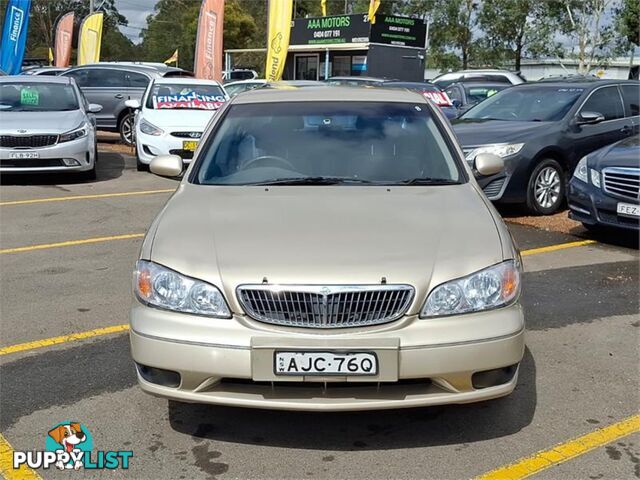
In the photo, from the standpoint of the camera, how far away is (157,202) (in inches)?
397

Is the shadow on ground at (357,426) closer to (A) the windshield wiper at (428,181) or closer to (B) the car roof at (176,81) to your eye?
(A) the windshield wiper at (428,181)

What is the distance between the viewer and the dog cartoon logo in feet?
10.9

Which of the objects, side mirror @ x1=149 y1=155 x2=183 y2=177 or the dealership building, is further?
the dealership building

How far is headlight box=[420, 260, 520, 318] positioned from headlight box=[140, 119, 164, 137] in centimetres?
954

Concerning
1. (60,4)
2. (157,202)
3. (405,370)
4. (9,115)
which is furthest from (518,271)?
(60,4)

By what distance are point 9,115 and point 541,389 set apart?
9.71 meters

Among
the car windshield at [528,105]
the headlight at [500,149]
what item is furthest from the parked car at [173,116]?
the headlight at [500,149]

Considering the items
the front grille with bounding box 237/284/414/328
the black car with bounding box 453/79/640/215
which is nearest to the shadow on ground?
the front grille with bounding box 237/284/414/328

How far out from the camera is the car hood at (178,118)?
12156 millimetres

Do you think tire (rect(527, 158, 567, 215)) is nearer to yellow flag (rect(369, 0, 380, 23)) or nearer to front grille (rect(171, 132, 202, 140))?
front grille (rect(171, 132, 202, 140))

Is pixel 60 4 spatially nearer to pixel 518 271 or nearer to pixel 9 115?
pixel 9 115

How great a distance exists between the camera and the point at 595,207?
25.2ft

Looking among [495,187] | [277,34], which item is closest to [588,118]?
[495,187]

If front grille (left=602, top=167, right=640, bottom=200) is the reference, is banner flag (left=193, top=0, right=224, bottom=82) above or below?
above
